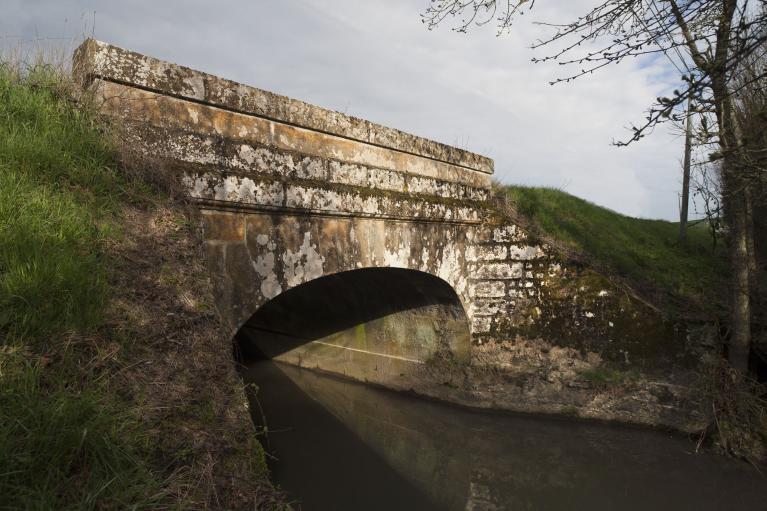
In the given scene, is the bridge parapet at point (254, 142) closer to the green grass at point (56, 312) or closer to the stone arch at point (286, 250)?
the stone arch at point (286, 250)

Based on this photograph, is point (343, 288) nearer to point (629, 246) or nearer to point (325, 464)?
point (325, 464)

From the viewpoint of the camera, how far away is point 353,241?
473 cm

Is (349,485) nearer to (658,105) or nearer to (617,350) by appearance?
(617,350)

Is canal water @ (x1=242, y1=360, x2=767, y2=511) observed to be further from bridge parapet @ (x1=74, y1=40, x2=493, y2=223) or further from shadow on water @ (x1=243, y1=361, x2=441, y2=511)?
bridge parapet @ (x1=74, y1=40, x2=493, y2=223)

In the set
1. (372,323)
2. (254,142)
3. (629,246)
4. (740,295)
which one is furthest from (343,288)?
(740,295)

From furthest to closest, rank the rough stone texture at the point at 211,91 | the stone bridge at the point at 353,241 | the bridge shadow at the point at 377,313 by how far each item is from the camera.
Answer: the bridge shadow at the point at 377,313
the stone bridge at the point at 353,241
the rough stone texture at the point at 211,91

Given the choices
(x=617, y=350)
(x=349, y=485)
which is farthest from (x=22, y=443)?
(x=617, y=350)

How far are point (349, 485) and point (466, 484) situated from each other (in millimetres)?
1285

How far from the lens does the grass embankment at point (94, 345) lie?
155 cm

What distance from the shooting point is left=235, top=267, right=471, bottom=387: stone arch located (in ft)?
22.8

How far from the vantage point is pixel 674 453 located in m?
5.46

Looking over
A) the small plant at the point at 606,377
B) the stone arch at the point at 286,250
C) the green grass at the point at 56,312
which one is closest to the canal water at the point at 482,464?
the small plant at the point at 606,377

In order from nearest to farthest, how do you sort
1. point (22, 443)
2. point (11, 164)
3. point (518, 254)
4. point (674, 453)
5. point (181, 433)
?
point (22, 443), point (181, 433), point (11, 164), point (674, 453), point (518, 254)

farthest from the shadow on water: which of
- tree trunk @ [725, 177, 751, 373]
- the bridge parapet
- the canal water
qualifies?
tree trunk @ [725, 177, 751, 373]
